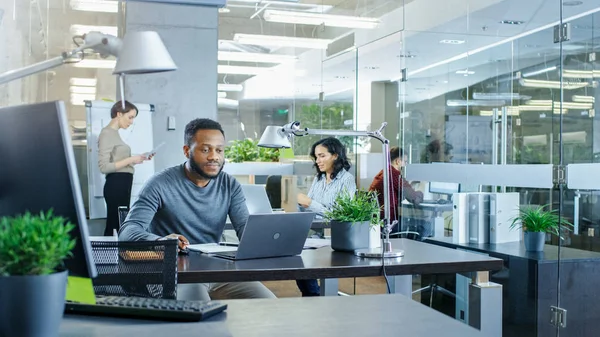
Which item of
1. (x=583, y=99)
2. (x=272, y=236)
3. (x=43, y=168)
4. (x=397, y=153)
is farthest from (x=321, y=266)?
(x=397, y=153)

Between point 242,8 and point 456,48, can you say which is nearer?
point 456,48

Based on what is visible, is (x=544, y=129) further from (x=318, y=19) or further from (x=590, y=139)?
(x=318, y=19)

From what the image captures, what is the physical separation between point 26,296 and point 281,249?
1735mm

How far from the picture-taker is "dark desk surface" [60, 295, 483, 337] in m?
1.47

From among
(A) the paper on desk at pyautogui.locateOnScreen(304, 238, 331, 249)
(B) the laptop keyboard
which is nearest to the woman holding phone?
(A) the paper on desk at pyautogui.locateOnScreen(304, 238, 331, 249)

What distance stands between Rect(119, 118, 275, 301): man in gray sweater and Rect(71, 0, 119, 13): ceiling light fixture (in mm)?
3862

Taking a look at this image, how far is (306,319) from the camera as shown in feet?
5.28

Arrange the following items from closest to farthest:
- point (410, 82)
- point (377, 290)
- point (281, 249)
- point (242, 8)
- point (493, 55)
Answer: point (281, 249) < point (493, 55) < point (410, 82) < point (377, 290) < point (242, 8)

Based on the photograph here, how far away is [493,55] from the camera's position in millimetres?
4562

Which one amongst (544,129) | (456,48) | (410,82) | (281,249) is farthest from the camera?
(410,82)

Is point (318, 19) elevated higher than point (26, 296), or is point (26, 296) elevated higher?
point (318, 19)

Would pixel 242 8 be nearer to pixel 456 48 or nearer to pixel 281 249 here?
pixel 456 48

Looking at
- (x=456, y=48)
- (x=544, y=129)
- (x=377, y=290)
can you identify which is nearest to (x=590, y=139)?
(x=544, y=129)

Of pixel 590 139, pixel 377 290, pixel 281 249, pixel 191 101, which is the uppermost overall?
pixel 191 101
